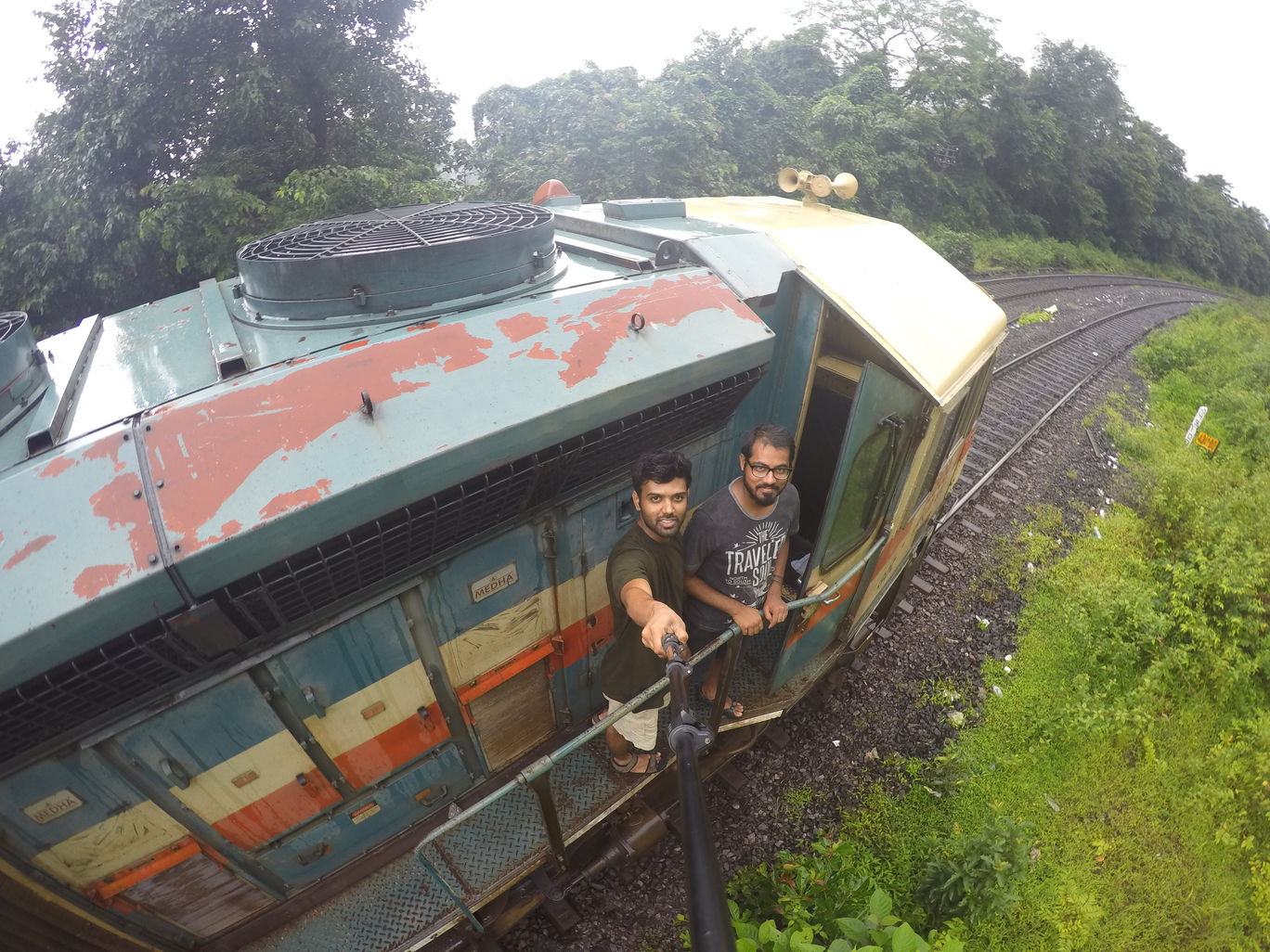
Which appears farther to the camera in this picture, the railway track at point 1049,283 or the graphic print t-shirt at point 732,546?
the railway track at point 1049,283

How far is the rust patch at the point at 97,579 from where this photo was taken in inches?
65.1

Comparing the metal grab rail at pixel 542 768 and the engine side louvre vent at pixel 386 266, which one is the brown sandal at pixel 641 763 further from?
the engine side louvre vent at pixel 386 266

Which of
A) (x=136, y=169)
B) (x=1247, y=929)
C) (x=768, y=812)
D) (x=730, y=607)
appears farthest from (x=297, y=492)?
(x=136, y=169)

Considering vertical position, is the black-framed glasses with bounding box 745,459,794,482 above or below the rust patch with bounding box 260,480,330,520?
below

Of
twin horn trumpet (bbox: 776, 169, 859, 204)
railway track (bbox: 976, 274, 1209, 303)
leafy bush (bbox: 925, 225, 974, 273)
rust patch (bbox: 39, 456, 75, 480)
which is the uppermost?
rust patch (bbox: 39, 456, 75, 480)

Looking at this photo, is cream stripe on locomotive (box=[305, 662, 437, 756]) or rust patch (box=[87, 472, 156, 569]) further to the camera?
cream stripe on locomotive (box=[305, 662, 437, 756])

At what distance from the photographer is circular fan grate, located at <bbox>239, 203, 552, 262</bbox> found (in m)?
2.99

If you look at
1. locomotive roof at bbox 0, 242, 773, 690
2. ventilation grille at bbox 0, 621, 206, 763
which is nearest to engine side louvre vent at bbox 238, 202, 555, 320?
locomotive roof at bbox 0, 242, 773, 690

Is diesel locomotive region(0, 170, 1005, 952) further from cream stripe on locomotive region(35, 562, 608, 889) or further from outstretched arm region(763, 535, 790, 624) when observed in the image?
outstretched arm region(763, 535, 790, 624)

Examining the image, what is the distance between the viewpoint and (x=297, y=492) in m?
1.88

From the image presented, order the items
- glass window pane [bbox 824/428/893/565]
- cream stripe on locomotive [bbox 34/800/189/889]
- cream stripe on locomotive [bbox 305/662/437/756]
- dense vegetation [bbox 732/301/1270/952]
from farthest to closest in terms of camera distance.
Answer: dense vegetation [bbox 732/301/1270/952]
glass window pane [bbox 824/428/893/565]
cream stripe on locomotive [bbox 305/662/437/756]
cream stripe on locomotive [bbox 34/800/189/889]

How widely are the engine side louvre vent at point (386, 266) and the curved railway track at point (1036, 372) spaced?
15.4ft

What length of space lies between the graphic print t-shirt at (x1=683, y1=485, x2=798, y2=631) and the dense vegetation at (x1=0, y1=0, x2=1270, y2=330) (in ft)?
32.2

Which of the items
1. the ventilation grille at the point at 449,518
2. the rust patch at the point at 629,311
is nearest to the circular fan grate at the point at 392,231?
the rust patch at the point at 629,311
